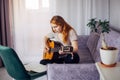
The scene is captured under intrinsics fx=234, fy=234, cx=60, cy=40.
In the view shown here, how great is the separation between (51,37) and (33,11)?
4.82ft

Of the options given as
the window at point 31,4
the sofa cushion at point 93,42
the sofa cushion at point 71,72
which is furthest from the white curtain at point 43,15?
the sofa cushion at point 71,72

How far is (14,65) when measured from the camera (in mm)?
2486

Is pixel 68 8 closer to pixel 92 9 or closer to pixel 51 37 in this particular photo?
pixel 92 9

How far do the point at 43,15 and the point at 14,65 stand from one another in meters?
1.98

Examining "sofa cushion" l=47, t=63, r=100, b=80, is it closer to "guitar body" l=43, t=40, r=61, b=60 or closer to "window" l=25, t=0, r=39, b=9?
"guitar body" l=43, t=40, r=61, b=60

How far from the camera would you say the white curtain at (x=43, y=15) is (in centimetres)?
420

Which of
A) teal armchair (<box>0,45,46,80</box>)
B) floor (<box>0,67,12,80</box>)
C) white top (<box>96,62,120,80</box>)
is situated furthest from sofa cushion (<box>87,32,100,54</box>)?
white top (<box>96,62,120,80</box>)

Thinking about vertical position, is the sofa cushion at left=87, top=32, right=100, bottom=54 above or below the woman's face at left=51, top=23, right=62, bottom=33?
below

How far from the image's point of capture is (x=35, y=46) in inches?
177

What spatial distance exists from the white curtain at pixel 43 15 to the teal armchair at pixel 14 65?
181 cm

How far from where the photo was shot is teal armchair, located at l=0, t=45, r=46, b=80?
2.41 m

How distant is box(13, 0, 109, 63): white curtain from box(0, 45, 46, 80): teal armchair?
1.81 meters

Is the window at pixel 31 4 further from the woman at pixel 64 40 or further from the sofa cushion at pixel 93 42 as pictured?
the woman at pixel 64 40

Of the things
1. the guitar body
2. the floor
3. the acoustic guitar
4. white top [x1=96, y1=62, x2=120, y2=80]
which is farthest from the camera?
the floor
